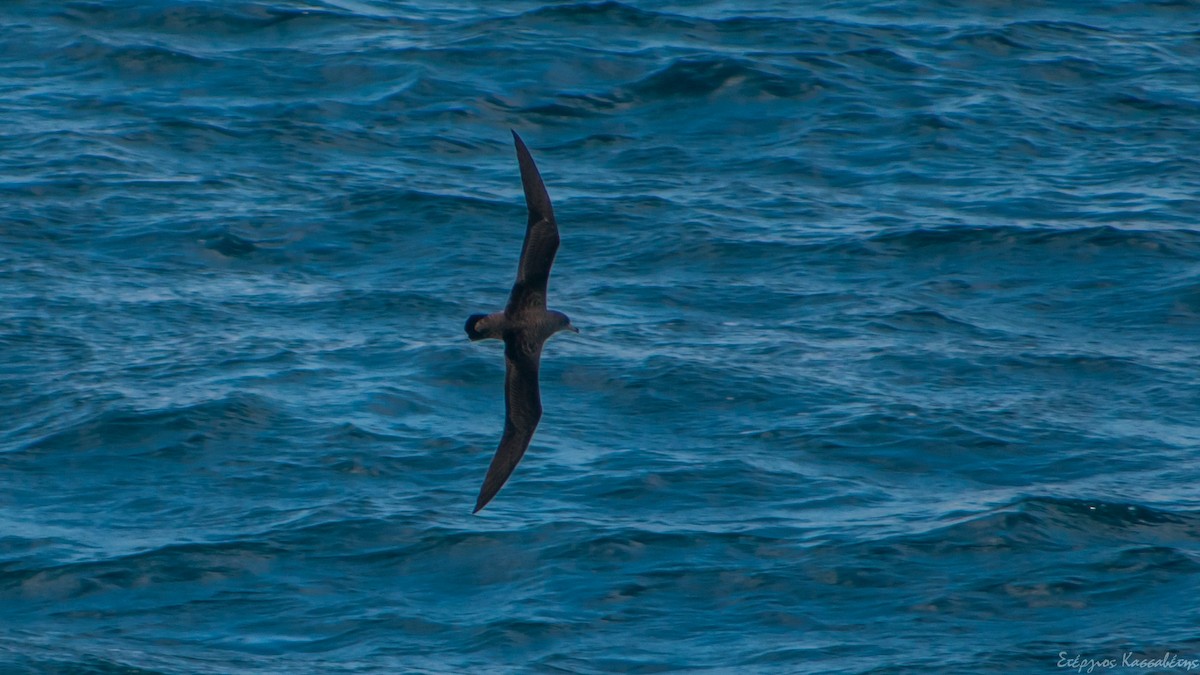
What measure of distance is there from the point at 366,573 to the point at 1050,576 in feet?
16.7

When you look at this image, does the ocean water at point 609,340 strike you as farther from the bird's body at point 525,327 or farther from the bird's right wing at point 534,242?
the bird's right wing at point 534,242

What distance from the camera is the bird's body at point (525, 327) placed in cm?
1054

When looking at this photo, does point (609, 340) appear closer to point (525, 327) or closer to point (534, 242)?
point (525, 327)

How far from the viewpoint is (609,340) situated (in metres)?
16.3

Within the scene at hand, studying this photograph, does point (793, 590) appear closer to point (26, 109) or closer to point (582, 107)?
point (582, 107)

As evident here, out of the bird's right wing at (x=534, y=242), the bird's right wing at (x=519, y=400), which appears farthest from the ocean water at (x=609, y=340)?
the bird's right wing at (x=534, y=242)

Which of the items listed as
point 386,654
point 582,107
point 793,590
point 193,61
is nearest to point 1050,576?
point 793,590

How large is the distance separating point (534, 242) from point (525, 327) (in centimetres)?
66

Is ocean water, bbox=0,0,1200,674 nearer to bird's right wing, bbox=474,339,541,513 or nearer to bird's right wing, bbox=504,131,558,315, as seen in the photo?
bird's right wing, bbox=474,339,541,513

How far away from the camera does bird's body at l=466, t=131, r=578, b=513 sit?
10.5m

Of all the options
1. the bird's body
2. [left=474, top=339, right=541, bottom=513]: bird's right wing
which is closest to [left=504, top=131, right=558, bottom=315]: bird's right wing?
the bird's body

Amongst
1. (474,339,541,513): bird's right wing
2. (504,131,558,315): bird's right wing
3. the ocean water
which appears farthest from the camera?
the ocean water

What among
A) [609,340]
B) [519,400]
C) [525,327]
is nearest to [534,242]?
[525,327]

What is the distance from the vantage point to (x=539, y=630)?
506 inches
